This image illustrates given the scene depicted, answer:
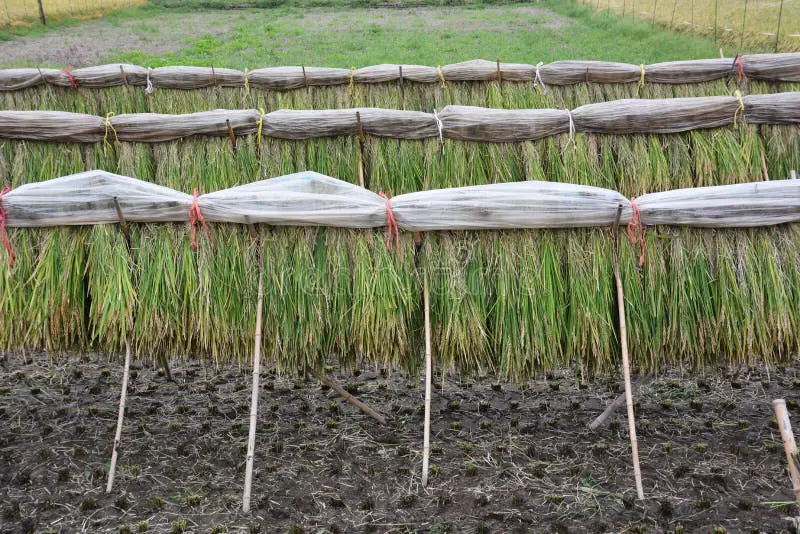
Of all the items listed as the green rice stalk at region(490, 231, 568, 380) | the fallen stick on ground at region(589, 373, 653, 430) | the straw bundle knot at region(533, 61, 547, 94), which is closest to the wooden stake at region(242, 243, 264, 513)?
the green rice stalk at region(490, 231, 568, 380)

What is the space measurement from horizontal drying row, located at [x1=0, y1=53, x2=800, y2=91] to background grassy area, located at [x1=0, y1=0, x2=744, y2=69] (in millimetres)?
4732

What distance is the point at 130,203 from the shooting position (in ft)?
12.4

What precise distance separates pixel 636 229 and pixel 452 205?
0.88 metres

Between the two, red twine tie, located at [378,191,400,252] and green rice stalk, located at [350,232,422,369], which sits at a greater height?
red twine tie, located at [378,191,400,252]

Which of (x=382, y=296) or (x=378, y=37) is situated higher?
(x=378, y=37)

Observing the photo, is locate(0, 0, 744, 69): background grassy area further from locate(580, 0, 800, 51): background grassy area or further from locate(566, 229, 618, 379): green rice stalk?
locate(566, 229, 618, 379): green rice stalk

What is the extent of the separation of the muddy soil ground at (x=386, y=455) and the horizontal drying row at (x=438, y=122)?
1.53m

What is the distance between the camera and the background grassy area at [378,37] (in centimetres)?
1293

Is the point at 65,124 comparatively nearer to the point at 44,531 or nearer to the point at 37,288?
the point at 37,288

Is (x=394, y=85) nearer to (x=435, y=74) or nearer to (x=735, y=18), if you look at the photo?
(x=435, y=74)

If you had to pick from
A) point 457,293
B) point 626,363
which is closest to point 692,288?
point 626,363

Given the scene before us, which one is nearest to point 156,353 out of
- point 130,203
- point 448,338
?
point 130,203

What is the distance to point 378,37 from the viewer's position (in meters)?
14.9

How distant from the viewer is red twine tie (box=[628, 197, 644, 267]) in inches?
146
